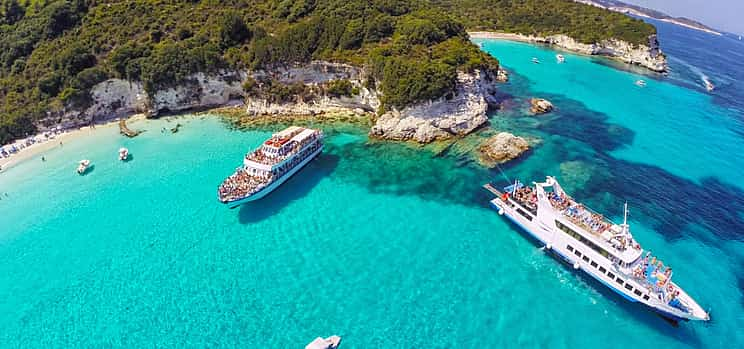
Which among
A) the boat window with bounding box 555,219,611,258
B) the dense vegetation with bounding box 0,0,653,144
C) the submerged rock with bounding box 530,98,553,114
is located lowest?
the boat window with bounding box 555,219,611,258

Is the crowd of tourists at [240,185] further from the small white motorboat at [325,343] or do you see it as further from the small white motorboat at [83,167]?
the small white motorboat at [83,167]

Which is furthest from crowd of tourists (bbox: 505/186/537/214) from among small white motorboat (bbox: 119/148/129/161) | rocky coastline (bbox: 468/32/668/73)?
rocky coastline (bbox: 468/32/668/73)

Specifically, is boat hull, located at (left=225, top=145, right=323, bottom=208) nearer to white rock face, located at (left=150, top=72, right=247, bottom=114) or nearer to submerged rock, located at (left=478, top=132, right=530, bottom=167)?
submerged rock, located at (left=478, top=132, right=530, bottom=167)

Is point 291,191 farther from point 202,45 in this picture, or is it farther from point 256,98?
point 202,45

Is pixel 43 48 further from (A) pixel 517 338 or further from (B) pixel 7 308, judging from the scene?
(A) pixel 517 338

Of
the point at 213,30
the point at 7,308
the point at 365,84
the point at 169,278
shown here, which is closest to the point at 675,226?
the point at 365,84

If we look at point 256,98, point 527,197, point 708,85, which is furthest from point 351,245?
point 708,85
